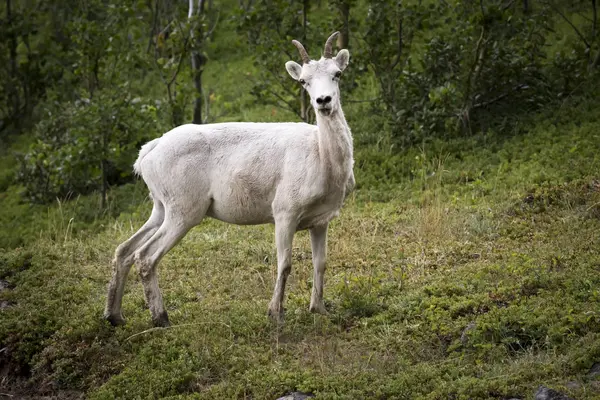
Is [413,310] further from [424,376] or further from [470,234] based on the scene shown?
[470,234]

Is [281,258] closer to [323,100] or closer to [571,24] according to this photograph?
[323,100]

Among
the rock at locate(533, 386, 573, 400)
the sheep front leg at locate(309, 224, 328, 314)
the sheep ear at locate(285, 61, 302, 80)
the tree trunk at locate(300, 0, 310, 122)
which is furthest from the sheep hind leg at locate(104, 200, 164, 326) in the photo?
the tree trunk at locate(300, 0, 310, 122)

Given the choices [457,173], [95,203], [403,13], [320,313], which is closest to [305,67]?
[320,313]

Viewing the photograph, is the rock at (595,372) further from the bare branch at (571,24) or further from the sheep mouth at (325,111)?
the bare branch at (571,24)

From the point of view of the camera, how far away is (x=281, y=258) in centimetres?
771

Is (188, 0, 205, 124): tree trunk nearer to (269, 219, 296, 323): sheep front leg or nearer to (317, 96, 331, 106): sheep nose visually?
(269, 219, 296, 323): sheep front leg

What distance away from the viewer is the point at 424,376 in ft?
20.6

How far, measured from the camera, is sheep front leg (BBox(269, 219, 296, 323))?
7.65 m

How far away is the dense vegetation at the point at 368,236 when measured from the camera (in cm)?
679

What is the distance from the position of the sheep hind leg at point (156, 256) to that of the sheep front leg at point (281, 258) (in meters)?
0.96

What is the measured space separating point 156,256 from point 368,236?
349 centimetres

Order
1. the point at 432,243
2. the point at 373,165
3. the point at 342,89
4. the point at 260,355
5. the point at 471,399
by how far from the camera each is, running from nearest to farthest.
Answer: the point at 471,399 → the point at 260,355 → the point at 432,243 → the point at 373,165 → the point at 342,89

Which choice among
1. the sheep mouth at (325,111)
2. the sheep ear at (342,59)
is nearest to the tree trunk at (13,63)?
the sheep ear at (342,59)

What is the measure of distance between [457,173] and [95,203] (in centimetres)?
741
